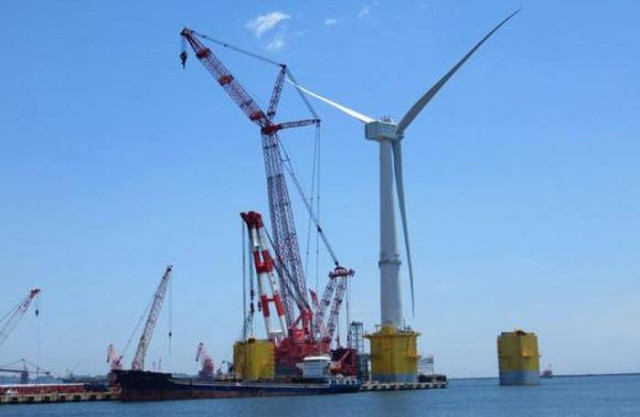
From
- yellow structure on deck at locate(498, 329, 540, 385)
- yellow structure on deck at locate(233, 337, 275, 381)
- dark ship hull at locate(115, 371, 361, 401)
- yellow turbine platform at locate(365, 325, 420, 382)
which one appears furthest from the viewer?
yellow structure on deck at locate(498, 329, 540, 385)

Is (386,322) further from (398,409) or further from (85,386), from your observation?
(85,386)

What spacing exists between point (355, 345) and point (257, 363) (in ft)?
128

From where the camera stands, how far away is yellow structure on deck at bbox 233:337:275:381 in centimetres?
12725

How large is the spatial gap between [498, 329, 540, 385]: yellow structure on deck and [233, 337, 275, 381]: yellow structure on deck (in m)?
53.0

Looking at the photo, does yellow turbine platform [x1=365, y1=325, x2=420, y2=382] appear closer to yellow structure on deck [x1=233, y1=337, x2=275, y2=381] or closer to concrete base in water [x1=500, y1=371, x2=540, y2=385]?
yellow structure on deck [x1=233, y1=337, x2=275, y2=381]

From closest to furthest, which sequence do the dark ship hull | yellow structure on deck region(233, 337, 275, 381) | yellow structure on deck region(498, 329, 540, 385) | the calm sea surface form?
1. the calm sea surface
2. the dark ship hull
3. yellow structure on deck region(233, 337, 275, 381)
4. yellow structure on deck region(498, 329, 540, 385)

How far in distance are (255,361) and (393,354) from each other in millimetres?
22274

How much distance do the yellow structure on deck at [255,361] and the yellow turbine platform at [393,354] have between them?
1660cm

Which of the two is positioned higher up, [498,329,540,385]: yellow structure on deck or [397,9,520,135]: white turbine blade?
[397,9,520,135]: white turbine blade

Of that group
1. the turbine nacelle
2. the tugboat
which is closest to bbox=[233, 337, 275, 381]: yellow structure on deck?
the tugboat

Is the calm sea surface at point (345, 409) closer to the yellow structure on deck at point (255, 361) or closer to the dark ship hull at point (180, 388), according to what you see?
the dark ship hull at point (180, 388)

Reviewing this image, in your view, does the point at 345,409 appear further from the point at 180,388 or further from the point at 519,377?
the point at 519,377

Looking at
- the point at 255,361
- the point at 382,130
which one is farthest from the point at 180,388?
the point at 382,130

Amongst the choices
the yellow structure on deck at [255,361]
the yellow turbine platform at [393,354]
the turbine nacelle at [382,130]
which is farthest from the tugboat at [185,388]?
the turbine nacelle at [382,130]
